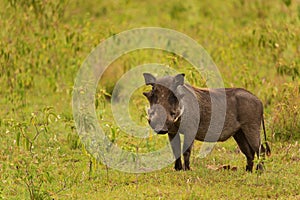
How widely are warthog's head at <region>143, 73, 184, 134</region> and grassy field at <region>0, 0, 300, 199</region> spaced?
1.26 feet

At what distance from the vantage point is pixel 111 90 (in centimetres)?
1032

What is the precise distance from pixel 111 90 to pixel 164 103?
4.22 metres

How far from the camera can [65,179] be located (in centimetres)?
645

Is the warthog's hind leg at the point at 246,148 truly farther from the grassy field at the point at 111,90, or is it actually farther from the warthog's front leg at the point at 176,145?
the warthog's front leg at the point at 176,145

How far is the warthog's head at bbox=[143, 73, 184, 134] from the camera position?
611 centimetres

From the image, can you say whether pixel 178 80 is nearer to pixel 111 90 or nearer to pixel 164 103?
pixel 164 103

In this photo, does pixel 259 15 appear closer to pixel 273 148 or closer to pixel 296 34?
pixel 296 34

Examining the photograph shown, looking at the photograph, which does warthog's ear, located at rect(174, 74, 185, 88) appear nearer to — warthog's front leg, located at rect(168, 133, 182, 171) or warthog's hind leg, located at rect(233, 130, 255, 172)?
warthog's front leg, located at rect(168, 133, 182, 171)

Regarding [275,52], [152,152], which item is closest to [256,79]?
[275,52]

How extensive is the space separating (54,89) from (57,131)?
137 centimetres

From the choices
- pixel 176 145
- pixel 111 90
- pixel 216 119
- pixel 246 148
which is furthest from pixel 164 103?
pixel 111 90

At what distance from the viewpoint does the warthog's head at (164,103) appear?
241 inches

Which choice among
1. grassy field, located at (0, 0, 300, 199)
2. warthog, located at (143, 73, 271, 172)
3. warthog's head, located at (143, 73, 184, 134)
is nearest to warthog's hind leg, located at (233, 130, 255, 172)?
warthog, located at (143, 73, 271, 172)

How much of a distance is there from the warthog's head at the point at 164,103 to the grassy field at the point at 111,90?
38 centimetres
